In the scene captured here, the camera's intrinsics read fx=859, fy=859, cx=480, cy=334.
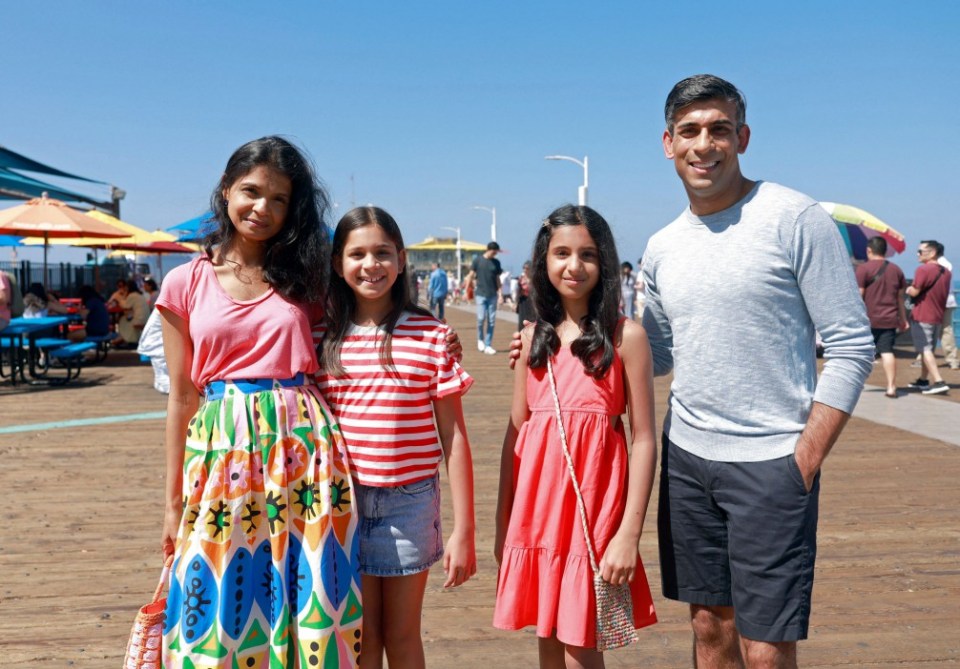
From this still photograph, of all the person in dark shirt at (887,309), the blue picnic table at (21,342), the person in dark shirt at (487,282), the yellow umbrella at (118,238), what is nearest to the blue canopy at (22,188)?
the yellow umbrella at (118,238)

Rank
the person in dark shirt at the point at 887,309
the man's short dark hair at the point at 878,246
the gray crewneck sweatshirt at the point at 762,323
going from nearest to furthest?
the gray crewneck sweatshirt at the point at 762,323
the person in dark shirt at the point at 887,309
the man's short dark hair at the point at 878,246

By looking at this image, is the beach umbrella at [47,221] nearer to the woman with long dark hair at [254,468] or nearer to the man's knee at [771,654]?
the woman with long dark hair at [254,468]

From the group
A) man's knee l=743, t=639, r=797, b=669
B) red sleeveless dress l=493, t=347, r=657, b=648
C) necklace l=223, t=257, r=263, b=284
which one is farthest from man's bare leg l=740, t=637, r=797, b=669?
necklace l=223, t=257, r=263, b=284

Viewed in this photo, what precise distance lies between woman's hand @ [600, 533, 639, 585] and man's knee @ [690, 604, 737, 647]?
291 mm

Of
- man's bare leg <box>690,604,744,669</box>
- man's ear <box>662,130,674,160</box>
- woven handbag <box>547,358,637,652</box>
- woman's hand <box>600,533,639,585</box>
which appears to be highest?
man's ear <box>662,130,674,160</box>

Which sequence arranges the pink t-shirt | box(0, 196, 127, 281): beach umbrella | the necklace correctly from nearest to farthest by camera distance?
1. the pink t-shirt
2. the necklace
3. box(0, 196, 127, 281): beach umbrella

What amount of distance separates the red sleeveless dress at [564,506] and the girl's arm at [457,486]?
12 cm

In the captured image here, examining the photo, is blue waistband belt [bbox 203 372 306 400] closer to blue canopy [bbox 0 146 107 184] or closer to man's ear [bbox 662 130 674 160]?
man's ear [bbox 662 130 674 160]

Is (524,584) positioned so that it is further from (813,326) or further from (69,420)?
(69,420)

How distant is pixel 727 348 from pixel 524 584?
2.74 ft

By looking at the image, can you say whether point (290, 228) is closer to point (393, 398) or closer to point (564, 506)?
point (393, 398)

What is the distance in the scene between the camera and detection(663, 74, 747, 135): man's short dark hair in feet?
7.32

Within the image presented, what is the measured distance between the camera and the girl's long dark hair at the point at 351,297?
2.33 meters

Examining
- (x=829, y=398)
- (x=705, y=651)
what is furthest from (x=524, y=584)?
(x=829, y=398)
